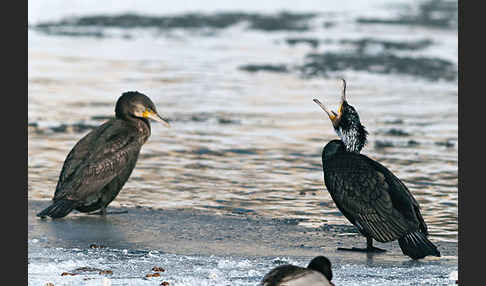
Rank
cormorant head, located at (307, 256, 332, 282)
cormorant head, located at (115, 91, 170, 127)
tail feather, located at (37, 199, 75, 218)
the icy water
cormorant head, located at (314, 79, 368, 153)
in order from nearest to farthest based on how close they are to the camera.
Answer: cormorant head, located at (307, 256, 332, 282) < cormorant head, located at (314, 79, 368, 153) < tail feather, located at (37, 199, 75, 218) < cormorant head, located at (115, 91, 170, 127) < the icy water

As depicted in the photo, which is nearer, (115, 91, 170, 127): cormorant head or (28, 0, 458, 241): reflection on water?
(115, 91, 170, 127): cormorant head

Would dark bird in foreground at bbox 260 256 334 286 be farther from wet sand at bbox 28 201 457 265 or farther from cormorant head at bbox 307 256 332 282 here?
wet sand at bbox 28 201 457 265

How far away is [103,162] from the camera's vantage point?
31.1 ft

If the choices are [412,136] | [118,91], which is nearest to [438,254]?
[412,136]

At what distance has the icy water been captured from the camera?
33.7 ft

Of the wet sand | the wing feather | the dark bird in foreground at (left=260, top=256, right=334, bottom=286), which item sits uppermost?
the wing feather

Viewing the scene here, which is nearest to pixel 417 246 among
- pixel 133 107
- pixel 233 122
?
pixel 133 107

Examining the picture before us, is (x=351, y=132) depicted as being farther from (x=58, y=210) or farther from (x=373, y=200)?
(x=58, y=210)

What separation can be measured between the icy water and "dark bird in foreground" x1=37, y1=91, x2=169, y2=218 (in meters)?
0.63

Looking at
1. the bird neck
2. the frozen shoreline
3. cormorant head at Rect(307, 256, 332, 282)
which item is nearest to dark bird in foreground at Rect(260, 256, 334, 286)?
cormorant head at Rect(307, 256, 332, 282)

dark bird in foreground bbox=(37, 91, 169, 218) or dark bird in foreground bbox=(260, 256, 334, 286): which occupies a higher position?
dark bird in foreground bbox=(37, 91, 169, 218)

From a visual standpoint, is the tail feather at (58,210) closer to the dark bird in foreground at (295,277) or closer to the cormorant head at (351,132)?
the cormorant head at (351,132)

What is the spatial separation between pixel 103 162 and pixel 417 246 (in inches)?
120
